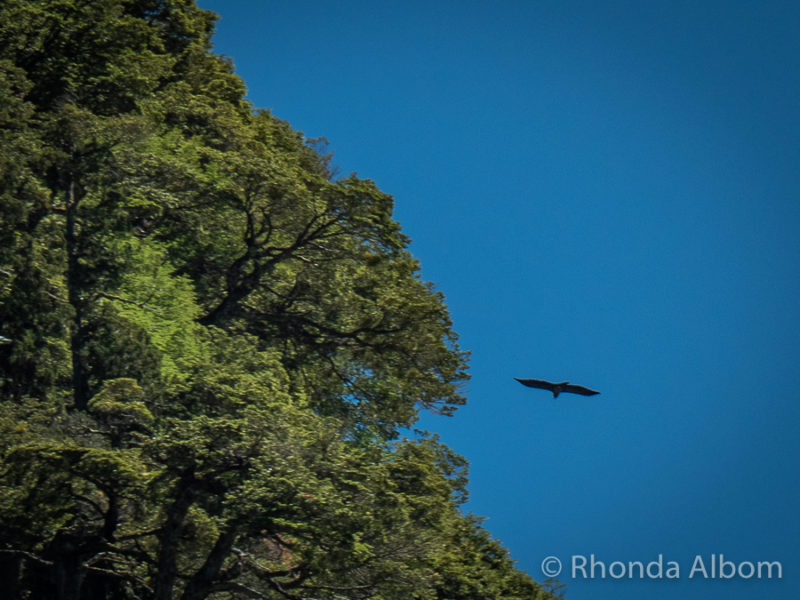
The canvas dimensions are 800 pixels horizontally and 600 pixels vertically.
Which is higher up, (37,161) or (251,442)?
(37,161)

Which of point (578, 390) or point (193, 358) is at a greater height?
point (578, 390)

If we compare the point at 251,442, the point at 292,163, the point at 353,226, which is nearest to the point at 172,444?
the point at 251,442

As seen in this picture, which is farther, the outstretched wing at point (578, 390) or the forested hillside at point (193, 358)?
the outstretched wing at point (578, 390)

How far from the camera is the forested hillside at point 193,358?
23719mm

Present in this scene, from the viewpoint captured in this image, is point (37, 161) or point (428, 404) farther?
point (428, 404)

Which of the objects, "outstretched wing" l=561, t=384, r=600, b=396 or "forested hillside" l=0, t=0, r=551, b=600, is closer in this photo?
"forested hillside" l=0, t=0, r=551, b=600

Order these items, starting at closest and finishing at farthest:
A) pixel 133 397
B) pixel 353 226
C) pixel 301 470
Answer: pixel 301 470 < pixel 133 397 < pixel 353 226

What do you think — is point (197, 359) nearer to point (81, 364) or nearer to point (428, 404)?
point (81, 364)

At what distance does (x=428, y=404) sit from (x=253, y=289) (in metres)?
5.99

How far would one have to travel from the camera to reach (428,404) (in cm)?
3344

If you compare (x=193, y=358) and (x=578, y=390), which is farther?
(x=578, y=390)

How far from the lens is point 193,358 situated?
26.5 metres

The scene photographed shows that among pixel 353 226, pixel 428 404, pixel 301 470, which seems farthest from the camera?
pixel 428 404

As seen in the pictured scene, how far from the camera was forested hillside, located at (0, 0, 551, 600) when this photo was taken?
2372 centimetres
